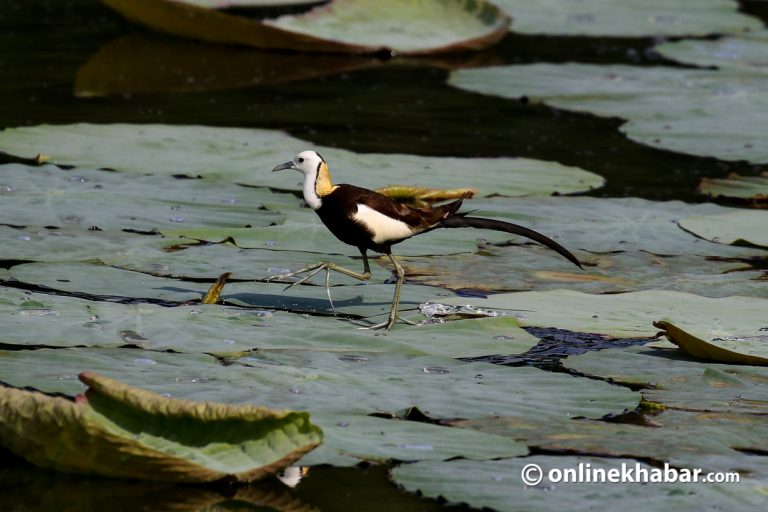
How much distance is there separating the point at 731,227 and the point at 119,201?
2255 mm

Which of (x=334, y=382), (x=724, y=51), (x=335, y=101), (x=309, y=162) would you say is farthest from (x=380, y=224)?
(x=724, y=51)

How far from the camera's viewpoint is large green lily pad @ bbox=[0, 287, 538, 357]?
3.21 metres

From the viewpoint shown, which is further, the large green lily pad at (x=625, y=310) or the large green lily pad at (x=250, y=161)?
the large green lily pad at (x=250, y=161)

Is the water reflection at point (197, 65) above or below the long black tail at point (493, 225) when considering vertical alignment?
below

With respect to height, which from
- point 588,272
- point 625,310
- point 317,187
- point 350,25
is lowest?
point 588,272

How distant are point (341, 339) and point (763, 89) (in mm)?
4845

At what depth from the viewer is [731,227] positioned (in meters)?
4.99

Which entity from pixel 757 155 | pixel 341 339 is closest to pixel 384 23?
pixel 757 155

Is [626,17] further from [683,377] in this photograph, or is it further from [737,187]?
[683,377]

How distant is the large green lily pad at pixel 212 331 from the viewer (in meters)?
3.21

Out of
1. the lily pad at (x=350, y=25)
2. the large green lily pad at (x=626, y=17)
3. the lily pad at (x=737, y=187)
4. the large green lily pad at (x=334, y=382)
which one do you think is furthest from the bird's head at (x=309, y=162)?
the large green lily pad at (x=626, y=17)

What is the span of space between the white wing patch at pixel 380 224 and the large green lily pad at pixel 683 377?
736mm

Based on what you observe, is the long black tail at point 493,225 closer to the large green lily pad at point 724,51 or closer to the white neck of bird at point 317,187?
the white neck of bird at point 317,187

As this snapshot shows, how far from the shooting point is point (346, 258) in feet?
14.5
